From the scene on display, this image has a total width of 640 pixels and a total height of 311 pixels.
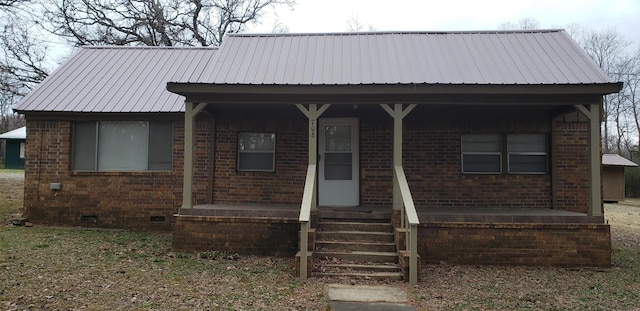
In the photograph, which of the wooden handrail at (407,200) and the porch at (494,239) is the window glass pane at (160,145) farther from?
the wooden handrail at (407,200)

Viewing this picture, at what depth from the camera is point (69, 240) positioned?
836 cm

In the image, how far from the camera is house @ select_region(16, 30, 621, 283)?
7.25m

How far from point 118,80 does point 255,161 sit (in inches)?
166

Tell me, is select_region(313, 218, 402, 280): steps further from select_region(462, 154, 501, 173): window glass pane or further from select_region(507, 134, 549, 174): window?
select_region(507, 134, 549, 174): window

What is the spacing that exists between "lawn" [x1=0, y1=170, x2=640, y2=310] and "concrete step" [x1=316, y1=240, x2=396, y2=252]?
663mm

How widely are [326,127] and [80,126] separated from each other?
5.66 m

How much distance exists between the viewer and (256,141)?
379 inches

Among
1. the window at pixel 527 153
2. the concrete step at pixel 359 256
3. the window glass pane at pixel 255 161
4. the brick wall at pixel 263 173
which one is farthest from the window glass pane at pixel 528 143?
the window glass pane at pixel 255 161

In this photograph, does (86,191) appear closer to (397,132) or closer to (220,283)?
(220,283)

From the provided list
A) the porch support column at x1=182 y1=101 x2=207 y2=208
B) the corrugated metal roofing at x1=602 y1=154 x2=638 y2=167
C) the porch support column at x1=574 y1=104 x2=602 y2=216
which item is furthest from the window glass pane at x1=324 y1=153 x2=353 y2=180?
the corrugated metal roofing at x1=602 y1=154 x2=638 y2=167

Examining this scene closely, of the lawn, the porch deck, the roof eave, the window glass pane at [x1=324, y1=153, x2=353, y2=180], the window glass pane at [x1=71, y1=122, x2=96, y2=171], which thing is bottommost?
the lawn

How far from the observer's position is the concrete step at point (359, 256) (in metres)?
6.73

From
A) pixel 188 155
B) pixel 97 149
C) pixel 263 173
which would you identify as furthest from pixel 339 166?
pixel 97 149

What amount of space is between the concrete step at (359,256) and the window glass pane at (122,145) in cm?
522
